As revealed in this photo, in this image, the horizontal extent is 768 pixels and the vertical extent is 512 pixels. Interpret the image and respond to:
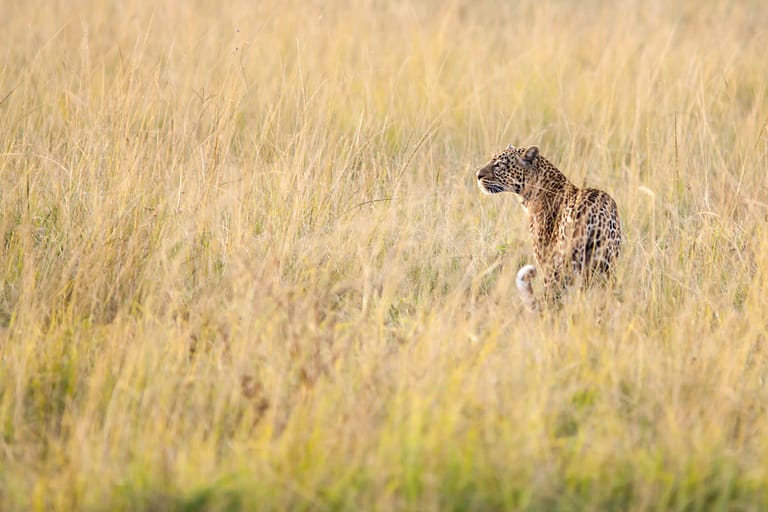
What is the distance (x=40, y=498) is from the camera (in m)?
3.32

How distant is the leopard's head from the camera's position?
5.95 metres

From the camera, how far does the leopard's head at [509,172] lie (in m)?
5.95

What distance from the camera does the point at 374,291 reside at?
4840 millimetres

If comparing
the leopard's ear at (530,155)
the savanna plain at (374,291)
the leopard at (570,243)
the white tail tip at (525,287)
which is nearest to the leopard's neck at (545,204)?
the leopard at (570,243)

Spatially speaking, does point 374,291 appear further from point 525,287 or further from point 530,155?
point 530,155

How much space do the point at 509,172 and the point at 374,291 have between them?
4.87 feet

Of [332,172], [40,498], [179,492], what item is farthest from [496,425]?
[332,172]

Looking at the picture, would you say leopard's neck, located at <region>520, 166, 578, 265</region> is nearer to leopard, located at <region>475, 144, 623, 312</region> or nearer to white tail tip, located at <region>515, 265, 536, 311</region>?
leopard, located at <region>475, 144, 623, 312</region>

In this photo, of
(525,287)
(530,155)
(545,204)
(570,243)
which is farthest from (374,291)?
(530,155)

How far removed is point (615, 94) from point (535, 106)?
1.93ft

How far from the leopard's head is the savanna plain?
1.15ft

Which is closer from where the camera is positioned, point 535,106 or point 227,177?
point 227,177

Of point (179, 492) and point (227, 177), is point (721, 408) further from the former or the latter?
point (227, 177)

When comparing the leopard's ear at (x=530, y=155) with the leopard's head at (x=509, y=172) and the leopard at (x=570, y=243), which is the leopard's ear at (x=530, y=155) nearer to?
the leopard's head at (x=509, y=172)
